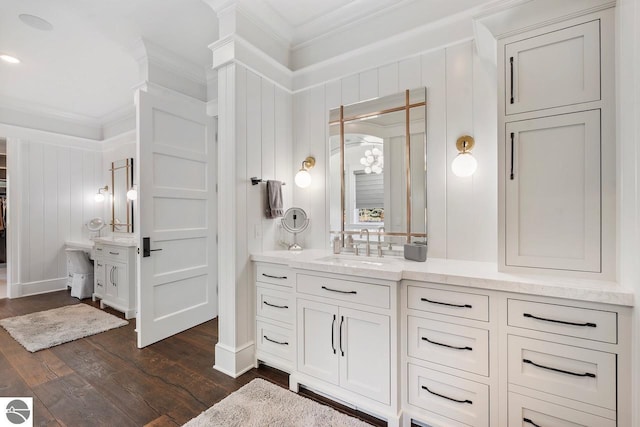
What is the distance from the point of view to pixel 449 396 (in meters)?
1.57

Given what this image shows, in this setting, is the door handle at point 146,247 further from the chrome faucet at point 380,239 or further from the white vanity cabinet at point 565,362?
the white vanity cabinet at point 565,362

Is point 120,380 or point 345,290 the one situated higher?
point 345,290

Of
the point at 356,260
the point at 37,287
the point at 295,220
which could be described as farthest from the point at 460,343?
the point at 37,287

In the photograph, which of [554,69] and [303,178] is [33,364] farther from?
[554,69]

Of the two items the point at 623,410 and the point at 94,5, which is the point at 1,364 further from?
the point at 623,410

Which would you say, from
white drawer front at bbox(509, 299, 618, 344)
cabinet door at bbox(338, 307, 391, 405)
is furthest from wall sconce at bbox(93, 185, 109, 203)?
white drawer front at bbox(509, 299, 618, 344)

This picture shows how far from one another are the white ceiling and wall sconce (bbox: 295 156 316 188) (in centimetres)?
114

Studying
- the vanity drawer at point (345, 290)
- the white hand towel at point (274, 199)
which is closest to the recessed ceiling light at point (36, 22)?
the white hand towel at point (274, 199)

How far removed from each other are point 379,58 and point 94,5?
2319 mm

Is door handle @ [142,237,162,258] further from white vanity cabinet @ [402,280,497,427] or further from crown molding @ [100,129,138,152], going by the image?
crown molding @ [100,129,138,152]

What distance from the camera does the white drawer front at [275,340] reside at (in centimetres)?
218

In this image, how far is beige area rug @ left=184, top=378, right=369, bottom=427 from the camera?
1.68 metres

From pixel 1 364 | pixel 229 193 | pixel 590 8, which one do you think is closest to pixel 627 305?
pixel 590 8

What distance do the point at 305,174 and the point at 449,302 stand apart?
1.58 m
